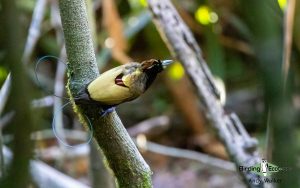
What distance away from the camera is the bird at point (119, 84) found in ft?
2.01

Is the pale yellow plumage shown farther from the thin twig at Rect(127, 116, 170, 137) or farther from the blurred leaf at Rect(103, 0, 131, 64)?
the thin twig at Rect(127, 116, 170, 137)

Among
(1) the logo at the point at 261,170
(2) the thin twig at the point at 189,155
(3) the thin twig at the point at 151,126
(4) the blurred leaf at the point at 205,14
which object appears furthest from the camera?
(3) the thin twig at the point at 151,126

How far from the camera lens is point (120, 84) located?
2.02 feet

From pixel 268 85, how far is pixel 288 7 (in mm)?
827

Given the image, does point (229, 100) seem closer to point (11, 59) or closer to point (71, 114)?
point (71, 114)

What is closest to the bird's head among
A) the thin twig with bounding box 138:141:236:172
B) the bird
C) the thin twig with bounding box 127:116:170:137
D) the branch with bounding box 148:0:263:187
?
the bird

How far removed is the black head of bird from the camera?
612 mm

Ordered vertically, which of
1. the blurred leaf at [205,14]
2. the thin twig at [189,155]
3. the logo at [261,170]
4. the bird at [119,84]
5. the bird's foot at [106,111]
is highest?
the bird at [119,84]

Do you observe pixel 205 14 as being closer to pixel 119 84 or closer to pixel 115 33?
pixel 115 33

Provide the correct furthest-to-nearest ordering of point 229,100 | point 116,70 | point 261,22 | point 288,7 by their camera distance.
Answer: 1. point 229,100
2. point 288,7
3. point 116,70
4. point 261,22

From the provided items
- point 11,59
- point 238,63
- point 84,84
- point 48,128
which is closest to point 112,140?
point 84,84

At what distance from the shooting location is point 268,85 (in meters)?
0.39

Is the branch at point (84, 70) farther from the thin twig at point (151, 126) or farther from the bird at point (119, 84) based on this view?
the thin twig at point (151, 126)

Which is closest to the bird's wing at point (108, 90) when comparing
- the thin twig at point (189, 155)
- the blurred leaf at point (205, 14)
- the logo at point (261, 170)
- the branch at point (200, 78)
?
the logo at point (261, 170)
